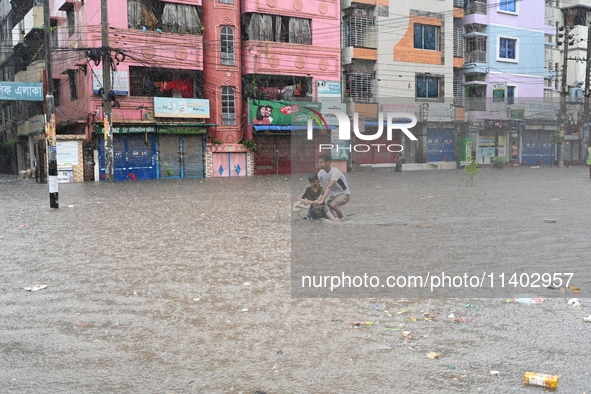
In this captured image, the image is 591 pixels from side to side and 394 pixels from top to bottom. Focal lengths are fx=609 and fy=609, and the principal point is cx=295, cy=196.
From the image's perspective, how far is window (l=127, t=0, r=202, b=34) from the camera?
33375 millimetres

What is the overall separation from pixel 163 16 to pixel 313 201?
2646cm

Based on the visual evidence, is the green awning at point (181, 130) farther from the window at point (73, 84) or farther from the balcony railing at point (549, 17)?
the balcony railing at point (549, 17)

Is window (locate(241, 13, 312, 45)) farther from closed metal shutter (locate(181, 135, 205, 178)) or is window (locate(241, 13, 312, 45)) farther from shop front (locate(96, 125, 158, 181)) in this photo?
shop front (locate(96, 125, 158, 181))

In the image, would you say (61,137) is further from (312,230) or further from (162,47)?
(312,230)

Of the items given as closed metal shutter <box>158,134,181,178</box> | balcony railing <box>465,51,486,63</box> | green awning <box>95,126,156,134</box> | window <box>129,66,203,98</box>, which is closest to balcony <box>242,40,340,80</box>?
window <box>129,66,203,98</box>

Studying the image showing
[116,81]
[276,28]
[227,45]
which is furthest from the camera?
[276,28]

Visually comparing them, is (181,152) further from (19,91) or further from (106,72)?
(19,91)

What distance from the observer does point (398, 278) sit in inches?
268

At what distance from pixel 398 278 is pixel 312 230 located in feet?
13.1

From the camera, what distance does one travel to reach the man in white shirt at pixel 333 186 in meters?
8.49

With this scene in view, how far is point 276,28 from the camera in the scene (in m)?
37.8

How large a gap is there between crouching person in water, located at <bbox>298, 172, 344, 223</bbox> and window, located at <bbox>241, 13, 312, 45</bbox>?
1072 inches

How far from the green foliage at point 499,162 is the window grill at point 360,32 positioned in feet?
48.2

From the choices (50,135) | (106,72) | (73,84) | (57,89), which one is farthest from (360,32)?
(50,135)
